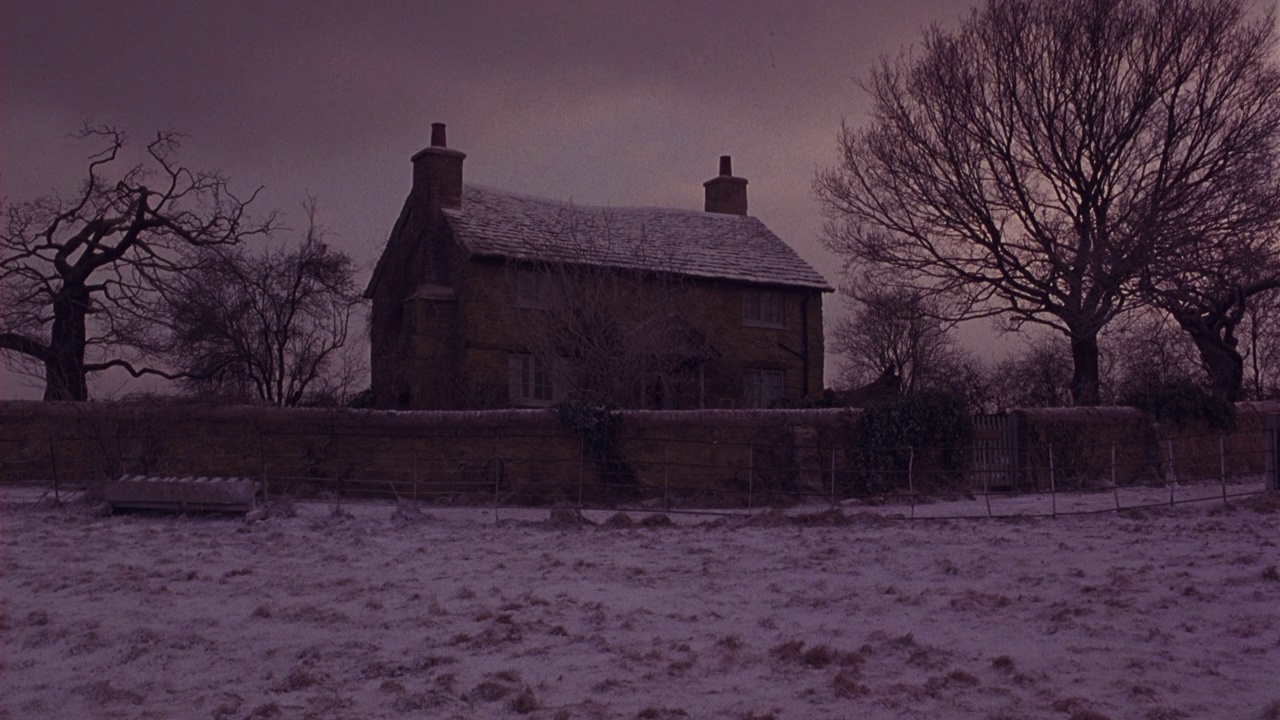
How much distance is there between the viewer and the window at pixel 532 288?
26.2m

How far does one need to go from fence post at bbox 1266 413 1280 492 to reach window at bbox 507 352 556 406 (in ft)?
51.5

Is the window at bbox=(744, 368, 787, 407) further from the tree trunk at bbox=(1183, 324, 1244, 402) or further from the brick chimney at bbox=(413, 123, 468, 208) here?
the tree trunk at bbox=(1183, 324, 1244, 402)

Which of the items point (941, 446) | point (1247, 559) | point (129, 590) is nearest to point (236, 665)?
point (129, 590)

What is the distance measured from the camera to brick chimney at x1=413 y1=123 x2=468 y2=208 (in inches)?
1168

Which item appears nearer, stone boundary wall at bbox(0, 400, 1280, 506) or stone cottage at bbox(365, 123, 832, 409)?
stone boundary wall at bbox(0, 400, 1280, 506)

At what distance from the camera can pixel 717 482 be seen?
19.0 meters

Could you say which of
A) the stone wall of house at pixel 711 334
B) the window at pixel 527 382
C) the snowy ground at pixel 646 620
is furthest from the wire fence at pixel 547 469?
the window at pixel 527 382

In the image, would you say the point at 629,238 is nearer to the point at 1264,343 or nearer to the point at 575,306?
the point at 575,306

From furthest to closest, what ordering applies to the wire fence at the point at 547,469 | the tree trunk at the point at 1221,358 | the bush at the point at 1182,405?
1. the tree trunk at the point at 1221,358
2. the bush at the point at 1182,405
3. the wire fence at the point at 547,469

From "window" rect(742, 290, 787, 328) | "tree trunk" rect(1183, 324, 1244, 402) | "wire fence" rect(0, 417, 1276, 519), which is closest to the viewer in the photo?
"wire fence" rect(0, 417, 1276, 519)

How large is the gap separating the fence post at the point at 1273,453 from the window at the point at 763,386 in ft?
47.5

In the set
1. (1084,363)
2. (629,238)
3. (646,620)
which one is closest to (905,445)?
(1084,363)

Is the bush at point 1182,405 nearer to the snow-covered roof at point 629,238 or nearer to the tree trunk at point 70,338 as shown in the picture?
the snow-covered roof at point 629,238

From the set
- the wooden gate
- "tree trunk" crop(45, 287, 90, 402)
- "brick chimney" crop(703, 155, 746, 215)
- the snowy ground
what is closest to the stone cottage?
"brick chimney" crop(703, 155, 746, 215)
